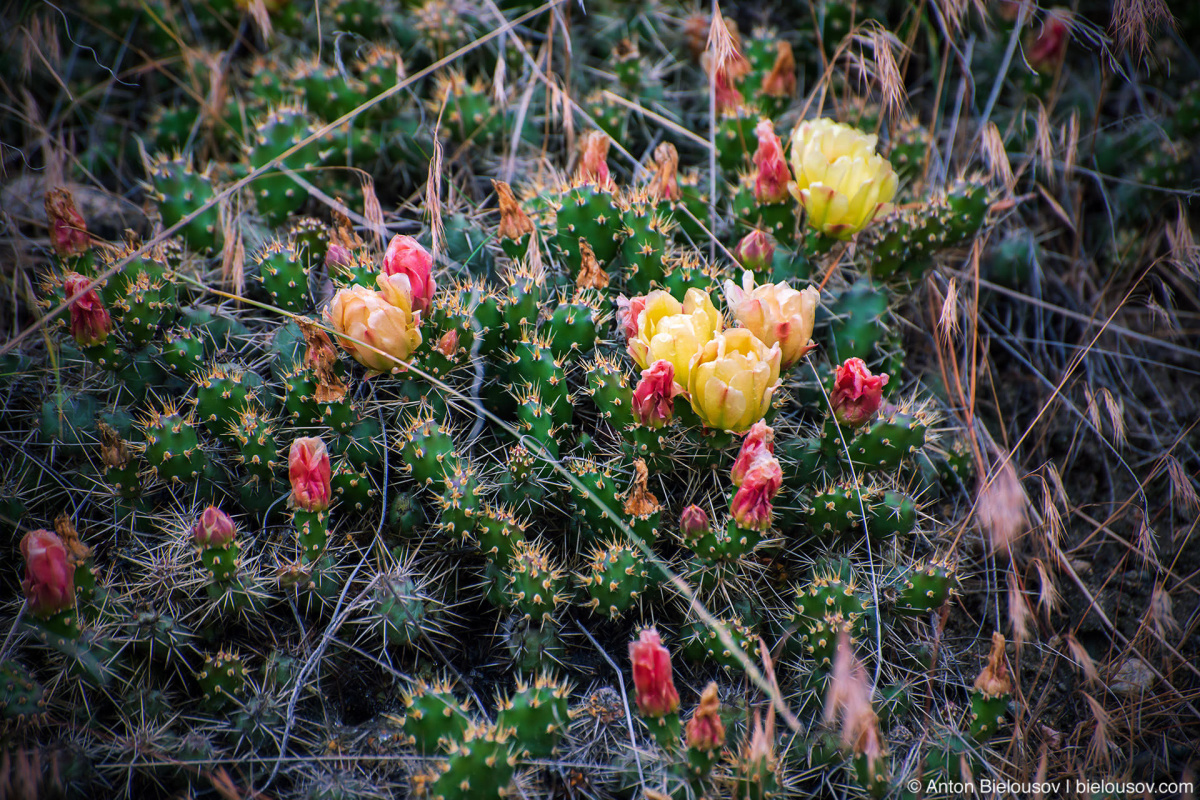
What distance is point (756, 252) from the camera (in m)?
2.11

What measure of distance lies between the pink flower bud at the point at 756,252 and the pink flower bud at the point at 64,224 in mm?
1759

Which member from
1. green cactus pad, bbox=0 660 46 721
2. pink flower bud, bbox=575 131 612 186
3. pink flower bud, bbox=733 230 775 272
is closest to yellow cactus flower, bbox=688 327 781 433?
pink flower bud, bbox=733 230 775 272

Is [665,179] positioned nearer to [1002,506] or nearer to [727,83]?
[727,83]

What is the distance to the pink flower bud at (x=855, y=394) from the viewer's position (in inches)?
72.1

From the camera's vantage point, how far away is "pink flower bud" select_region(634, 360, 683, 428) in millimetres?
1690

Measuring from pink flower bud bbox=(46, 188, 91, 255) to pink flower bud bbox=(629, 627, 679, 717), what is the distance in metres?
1.76

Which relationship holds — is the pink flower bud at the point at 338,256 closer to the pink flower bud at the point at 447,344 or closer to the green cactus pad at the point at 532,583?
the pink flower bud at the point at 447,344

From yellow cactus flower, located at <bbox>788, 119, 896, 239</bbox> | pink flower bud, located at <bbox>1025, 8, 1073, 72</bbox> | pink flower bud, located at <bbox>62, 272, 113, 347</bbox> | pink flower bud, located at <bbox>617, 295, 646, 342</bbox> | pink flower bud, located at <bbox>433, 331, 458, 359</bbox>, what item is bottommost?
pink flower bud, located at <bbox>62, 272, 113, 347</bbox>

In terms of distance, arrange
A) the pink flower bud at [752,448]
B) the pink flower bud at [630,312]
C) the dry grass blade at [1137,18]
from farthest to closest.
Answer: the dry grass blade at [1137,18] < the pink flower bud at [630,312] < the pink flower bud at [752,448]

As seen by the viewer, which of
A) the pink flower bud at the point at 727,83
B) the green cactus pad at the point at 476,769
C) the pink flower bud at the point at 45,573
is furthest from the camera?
the pink flower bud at the point at 727,83

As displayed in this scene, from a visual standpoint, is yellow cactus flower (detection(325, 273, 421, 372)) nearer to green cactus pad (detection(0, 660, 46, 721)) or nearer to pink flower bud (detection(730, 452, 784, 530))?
pink flower bud (detection(730, 452, 784, 530))

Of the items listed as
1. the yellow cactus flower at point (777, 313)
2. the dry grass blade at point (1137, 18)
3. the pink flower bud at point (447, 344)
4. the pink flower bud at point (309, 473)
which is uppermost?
the dry grass blade at point (1137, 18)

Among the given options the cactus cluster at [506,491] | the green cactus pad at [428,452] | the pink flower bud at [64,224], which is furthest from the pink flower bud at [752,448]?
the pink flower bud at [64,224]

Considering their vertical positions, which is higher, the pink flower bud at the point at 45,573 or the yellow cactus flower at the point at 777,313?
Answer: the yellow cactus flower at the point at 777,313
